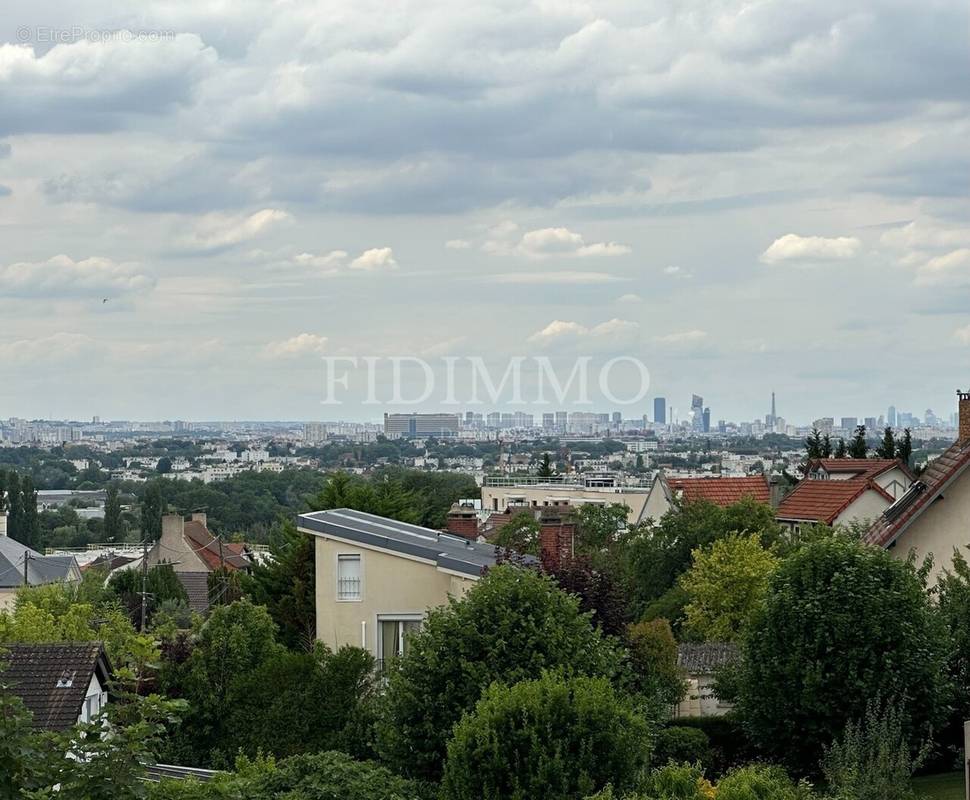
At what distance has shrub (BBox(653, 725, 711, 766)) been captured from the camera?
3002 cm

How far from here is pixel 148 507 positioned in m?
176

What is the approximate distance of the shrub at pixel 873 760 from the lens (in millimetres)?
24375

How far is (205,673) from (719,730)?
10534mm

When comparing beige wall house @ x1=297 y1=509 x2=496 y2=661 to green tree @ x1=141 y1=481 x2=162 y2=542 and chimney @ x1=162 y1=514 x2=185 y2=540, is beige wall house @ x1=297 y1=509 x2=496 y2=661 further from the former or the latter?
green tree @ x1=141 y1=481 x2=162 y2=542

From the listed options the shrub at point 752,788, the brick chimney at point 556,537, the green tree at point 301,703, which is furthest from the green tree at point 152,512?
the shrub at point 752,788

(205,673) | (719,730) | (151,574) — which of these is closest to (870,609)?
(719,730)

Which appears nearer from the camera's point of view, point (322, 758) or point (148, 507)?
point (322, 758)

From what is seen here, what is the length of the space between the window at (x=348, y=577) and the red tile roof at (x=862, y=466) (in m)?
32.9

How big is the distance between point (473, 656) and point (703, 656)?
640 inches

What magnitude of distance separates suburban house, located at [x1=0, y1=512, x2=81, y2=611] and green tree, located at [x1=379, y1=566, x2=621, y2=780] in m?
49.3

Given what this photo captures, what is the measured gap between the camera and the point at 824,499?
59562 millimetres

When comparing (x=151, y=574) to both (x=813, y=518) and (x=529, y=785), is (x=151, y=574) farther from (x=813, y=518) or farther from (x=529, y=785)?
(x=529, y=785)

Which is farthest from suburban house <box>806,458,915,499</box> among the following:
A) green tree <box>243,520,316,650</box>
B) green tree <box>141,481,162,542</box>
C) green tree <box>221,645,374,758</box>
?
green tree <box>141,481,162,542</box>

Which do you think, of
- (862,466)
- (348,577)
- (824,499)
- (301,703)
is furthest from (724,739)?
(862,466)
